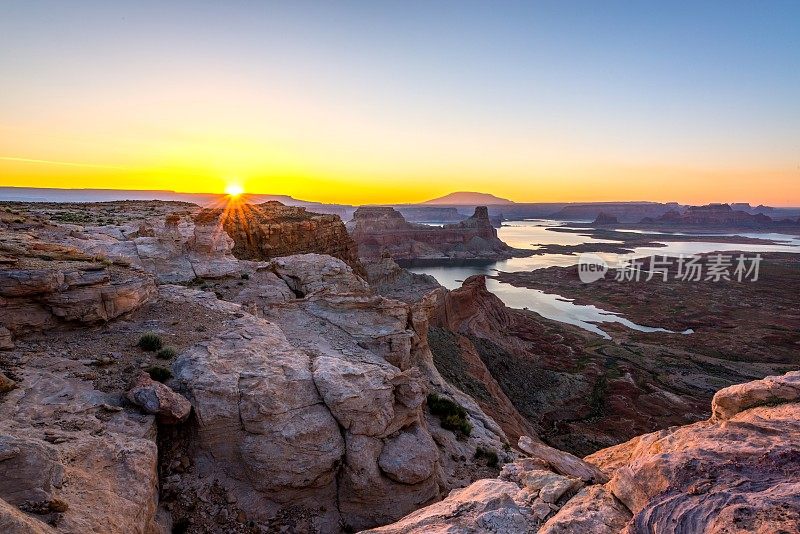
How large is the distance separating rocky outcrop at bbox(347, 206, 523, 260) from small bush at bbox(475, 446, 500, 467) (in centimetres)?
11666

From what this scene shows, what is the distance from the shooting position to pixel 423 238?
478 ft

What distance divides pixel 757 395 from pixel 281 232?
2807cm

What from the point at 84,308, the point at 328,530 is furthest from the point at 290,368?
the point at 84,308

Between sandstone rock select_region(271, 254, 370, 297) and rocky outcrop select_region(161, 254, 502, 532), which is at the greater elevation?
sandstone rock select_region(271, 254, 370, 297)

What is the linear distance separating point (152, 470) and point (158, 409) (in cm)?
139

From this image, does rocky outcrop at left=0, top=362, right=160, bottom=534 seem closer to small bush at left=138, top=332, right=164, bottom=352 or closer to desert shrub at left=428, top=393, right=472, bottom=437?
small bush at left=138, top=332, right=164, bottom=352

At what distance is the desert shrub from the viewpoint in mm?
15633

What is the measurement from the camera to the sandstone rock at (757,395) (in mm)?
7539

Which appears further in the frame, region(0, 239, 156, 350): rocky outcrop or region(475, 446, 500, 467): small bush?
region(475, 446, 500, 467): small bush

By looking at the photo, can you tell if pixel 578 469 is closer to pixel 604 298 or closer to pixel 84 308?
pixel 84 308

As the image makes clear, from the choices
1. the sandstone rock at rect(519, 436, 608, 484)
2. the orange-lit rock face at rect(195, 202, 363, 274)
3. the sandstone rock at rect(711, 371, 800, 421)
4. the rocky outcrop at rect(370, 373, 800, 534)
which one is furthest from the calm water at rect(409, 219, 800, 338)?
the rocky outcrop at rect(370, 373, 800, 534)

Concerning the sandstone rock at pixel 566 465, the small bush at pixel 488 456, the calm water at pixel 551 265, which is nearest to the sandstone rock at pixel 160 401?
the sandstone rock at pixel 566 465

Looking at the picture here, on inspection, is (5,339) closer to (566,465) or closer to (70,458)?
(70,458)

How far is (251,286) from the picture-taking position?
18984 millimetres
